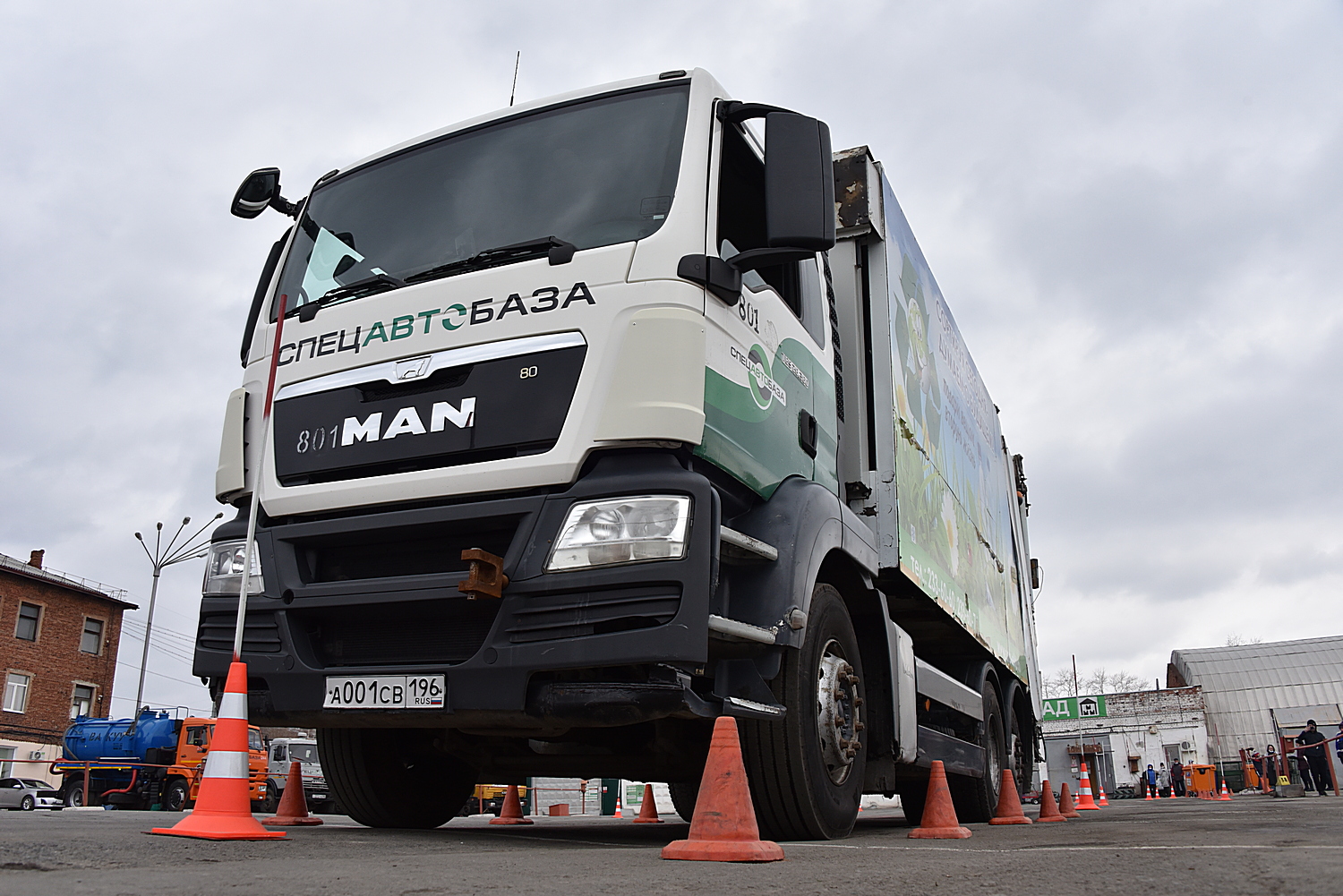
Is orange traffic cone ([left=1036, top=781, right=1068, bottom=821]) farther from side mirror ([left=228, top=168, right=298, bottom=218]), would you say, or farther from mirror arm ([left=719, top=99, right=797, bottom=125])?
side mirror ([left=228, top=168, right=298, bottom=218])

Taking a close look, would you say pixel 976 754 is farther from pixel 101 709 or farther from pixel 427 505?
pixel 101 709

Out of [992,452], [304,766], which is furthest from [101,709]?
[992,452]

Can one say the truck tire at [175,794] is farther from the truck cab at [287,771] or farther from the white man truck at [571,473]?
the white man truck at [571,473]

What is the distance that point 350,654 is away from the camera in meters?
3.71

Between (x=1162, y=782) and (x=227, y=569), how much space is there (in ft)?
140

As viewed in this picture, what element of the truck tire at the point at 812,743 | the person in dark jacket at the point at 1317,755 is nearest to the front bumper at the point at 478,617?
the truck tire at the point at 812,743

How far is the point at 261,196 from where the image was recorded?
519 centimetres

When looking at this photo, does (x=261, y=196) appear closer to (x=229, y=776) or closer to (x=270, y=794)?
(x=229, y=776)

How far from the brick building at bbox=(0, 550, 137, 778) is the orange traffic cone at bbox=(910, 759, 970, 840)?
108ft

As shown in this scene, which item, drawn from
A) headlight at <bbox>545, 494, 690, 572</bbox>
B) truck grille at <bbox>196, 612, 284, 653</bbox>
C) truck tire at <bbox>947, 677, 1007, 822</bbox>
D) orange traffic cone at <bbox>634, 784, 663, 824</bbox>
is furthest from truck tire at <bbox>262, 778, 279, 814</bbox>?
headlight at <bbox>545, 494, 690, 572</bbox>

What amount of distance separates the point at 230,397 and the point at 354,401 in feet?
2.83

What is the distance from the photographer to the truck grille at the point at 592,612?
3.22m

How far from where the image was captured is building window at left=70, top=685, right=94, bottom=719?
34188 mm

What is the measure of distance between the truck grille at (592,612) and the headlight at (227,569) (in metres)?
1.17
